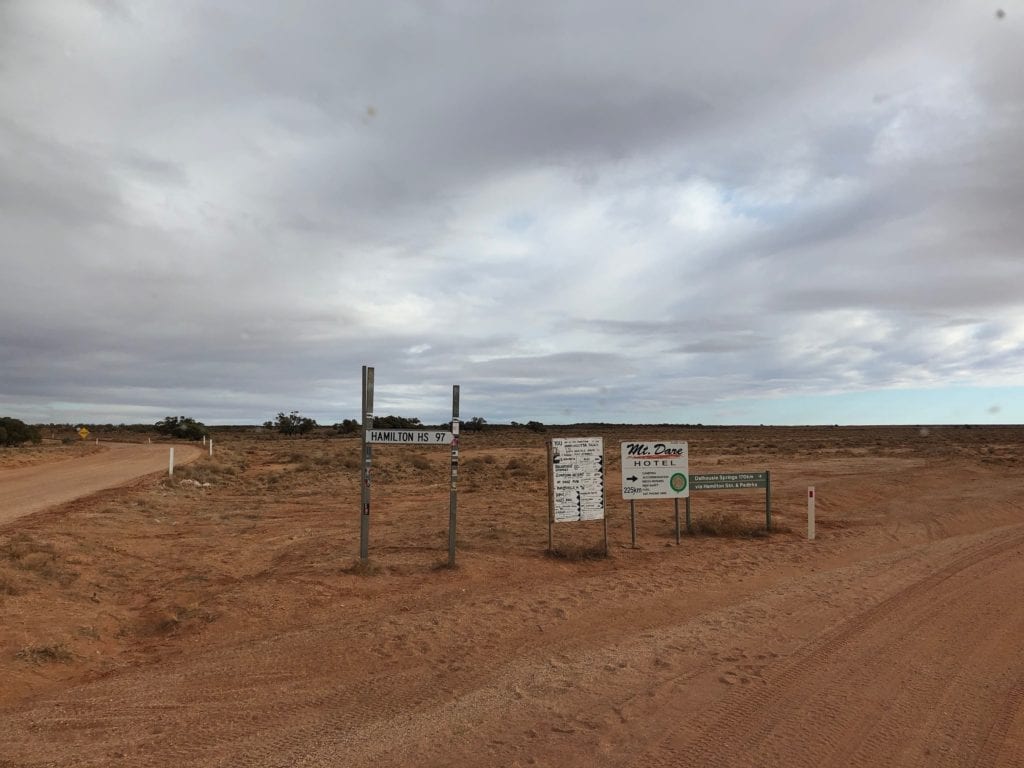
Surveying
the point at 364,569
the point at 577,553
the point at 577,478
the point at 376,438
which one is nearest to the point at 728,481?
the point at 577,478

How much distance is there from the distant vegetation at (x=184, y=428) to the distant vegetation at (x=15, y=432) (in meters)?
23.8

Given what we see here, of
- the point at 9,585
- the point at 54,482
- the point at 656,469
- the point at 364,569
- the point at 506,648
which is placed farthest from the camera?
the point at 54,482

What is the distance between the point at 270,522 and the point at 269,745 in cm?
1229

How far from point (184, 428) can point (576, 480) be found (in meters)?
87.5

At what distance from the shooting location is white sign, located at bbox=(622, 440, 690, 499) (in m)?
13.3

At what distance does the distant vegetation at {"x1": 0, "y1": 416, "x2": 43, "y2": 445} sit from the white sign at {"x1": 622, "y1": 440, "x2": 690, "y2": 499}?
200 feet

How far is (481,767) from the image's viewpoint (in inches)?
175

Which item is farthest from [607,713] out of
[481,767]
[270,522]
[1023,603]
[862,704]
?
[270,522]

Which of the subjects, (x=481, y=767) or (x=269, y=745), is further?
(x=269, y=745)

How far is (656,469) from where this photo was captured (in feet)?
44.1

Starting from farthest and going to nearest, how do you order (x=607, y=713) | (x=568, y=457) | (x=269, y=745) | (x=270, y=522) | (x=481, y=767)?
(x=270, y=522) < (x=568, y=457) < (x=607, y=713) < (x=269, y=745) < (x=481, y=767)

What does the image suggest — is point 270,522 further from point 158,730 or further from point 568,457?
point 158,730

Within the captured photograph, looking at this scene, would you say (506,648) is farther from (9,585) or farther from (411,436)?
(9,585)

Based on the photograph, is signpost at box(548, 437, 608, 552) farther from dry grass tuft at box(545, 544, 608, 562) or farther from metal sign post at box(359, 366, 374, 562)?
metal sign post at box(359, 366, 374, 562)
